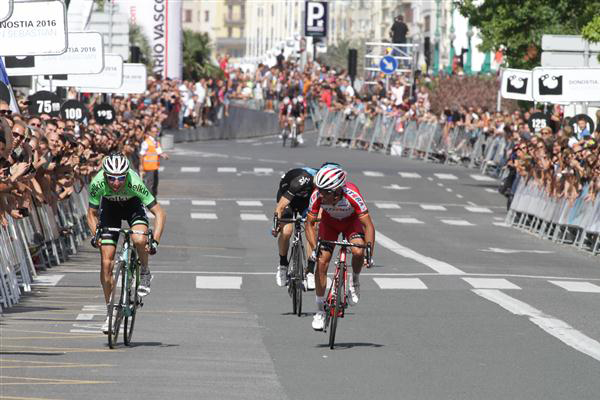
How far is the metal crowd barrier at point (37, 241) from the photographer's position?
18.1 metres

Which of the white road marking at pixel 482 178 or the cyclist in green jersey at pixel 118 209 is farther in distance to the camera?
the white road marking at pixel 482 178

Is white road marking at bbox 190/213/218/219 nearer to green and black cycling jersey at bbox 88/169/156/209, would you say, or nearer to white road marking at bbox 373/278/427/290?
white road marking at bbox 373/278/427/290

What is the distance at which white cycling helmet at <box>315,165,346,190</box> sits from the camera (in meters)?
14.6

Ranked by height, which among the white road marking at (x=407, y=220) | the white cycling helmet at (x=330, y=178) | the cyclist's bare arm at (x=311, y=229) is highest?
the white cycling helmet at (x=330, y=178)

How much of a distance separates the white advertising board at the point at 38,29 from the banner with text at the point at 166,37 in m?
54.3

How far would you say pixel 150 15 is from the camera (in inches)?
2945

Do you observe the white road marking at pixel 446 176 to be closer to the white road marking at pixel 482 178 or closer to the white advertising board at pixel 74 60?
the white road marking at pixel 482 178

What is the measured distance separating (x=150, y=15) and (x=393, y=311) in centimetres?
5792

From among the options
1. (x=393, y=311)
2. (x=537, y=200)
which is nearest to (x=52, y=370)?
(x=393, y=311)

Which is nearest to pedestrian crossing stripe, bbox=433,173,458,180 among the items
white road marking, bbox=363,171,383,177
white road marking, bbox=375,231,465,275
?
white road marking, bbox=363,171,383,177

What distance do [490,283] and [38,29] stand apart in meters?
6.84

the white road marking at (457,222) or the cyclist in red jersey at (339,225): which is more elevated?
the cyclist in red jersey at (339,225)

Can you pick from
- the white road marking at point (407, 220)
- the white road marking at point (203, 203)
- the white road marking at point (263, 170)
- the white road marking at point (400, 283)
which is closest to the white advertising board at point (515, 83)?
the white road marking at point (407, 220)

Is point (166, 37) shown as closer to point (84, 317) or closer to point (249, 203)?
point (249, 203)
